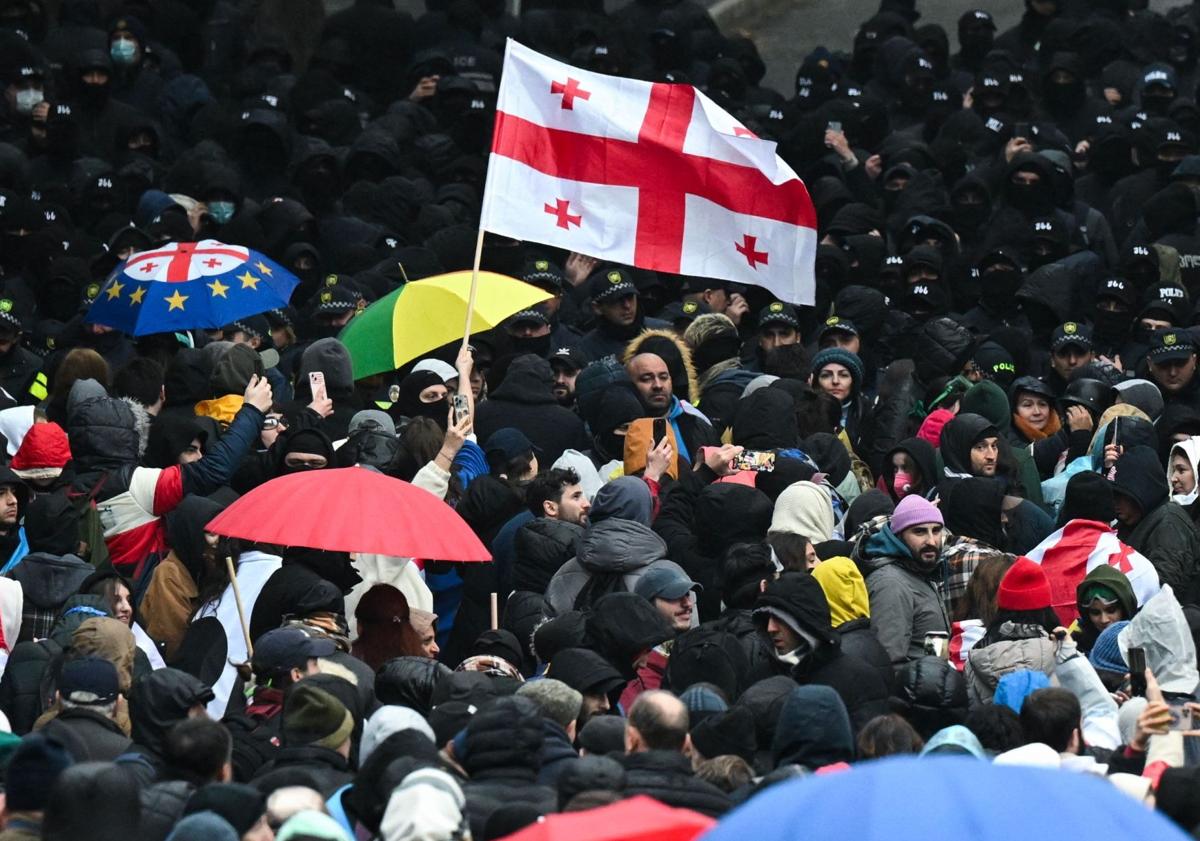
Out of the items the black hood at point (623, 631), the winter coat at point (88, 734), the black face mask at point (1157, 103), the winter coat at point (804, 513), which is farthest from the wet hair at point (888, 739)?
the black face mask at point (1157, 103)

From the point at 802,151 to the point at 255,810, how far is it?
1141 cm

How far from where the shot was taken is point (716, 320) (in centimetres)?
1257

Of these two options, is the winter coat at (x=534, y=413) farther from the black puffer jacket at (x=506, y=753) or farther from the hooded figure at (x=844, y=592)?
the black puffer jacket at (x=506, y=753)

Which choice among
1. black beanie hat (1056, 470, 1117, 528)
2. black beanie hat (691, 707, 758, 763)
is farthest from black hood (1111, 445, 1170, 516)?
black beanie hat (691, 707, 758, 763)

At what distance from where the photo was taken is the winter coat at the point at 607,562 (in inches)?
368

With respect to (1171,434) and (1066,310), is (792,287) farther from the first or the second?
(1066,310)

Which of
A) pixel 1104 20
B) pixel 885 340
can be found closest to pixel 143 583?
pixel 885 340

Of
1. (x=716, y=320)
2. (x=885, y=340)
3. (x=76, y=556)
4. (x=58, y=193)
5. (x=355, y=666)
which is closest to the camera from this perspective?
(x=355, y=666)

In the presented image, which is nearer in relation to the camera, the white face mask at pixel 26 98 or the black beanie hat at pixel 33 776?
the black beanie hat at pixel 33 776

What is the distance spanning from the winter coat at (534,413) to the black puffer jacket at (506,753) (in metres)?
4.42

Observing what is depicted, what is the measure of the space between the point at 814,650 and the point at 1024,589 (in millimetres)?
923

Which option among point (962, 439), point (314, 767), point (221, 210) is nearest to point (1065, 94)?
point (221, 210)

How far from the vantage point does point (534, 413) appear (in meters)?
11.4

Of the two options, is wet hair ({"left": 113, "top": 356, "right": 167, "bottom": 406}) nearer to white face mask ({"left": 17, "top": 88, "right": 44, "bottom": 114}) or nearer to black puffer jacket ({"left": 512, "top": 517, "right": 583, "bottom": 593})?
black puffer jacket ({"left": 512, "top": 517, "right": 583, "bottom": 593})
